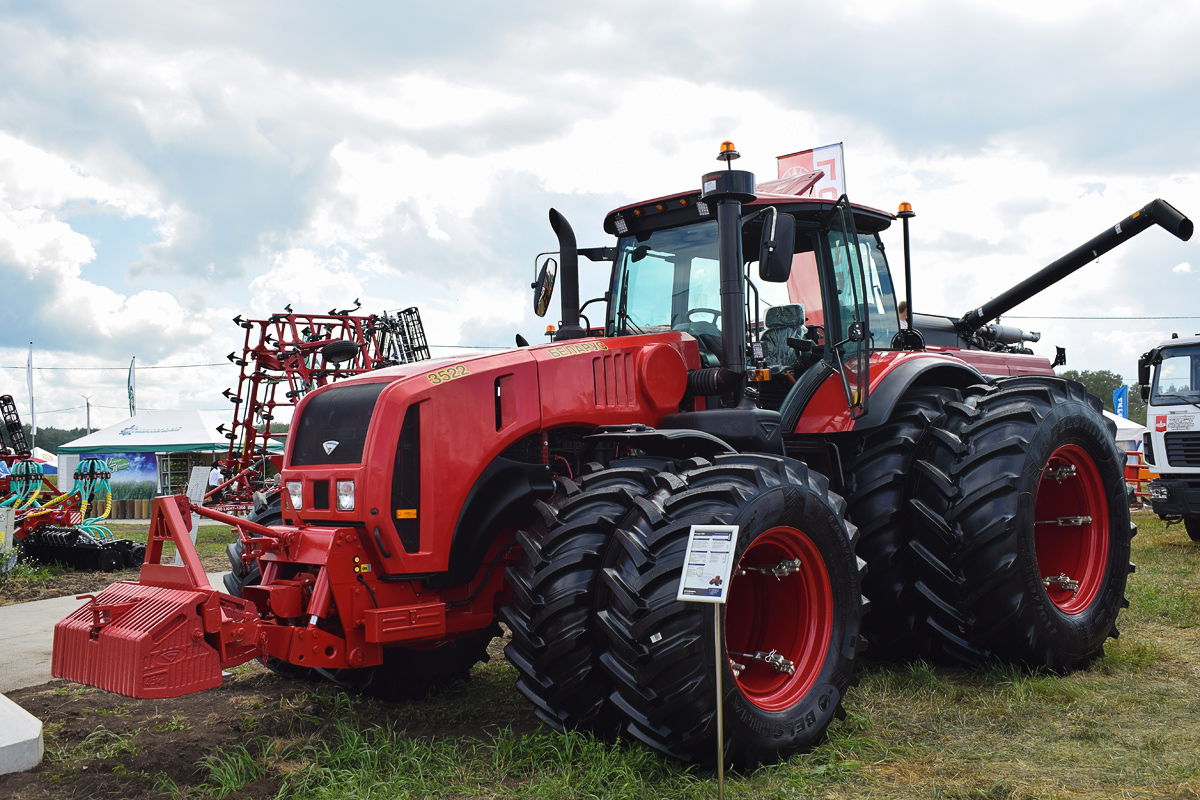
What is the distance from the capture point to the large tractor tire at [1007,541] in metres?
5.30

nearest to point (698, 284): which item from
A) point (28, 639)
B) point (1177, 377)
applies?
point (28, 639)

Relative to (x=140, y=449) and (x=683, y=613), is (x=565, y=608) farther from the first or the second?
(x=140, y=449)

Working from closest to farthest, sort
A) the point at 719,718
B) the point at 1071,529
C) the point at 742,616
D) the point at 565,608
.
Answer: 1. the point at 719,718
2. the point at 565,608
3. the point at 742,616
4. the point at 1071,529

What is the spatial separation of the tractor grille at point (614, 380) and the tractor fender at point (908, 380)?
1449mm

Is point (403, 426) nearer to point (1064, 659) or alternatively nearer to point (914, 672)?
point (914, 672)

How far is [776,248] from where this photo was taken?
466 centimetres

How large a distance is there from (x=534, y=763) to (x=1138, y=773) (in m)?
2.59

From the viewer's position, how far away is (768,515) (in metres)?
4.21

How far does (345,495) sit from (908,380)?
11.4ft

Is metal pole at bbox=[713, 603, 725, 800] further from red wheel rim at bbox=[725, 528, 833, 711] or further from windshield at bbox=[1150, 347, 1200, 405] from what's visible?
windshield at bbox=[1150, 347, 1200, 405]

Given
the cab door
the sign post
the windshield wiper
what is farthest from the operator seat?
the sign post

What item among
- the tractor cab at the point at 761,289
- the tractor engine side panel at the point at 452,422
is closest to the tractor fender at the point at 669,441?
the tractor engine side panel at the point at 452,422

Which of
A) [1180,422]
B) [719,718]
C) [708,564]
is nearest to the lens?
[719,718]

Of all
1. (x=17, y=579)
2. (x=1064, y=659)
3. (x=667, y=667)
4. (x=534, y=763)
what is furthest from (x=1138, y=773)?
(x=17, y=579)
